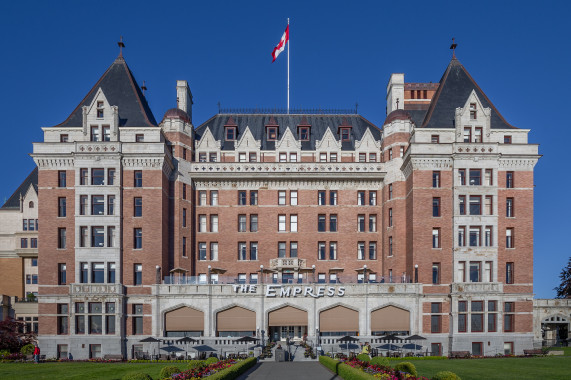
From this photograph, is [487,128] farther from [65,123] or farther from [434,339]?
[65,123]

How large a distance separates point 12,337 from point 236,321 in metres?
22.2

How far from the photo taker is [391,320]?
62.7 meters

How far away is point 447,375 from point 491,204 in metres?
Result: 37.6

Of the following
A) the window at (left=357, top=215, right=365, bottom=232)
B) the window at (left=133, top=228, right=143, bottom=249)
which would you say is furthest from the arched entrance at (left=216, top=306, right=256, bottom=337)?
the window at (left=357, top=215, right=365, bottom=232)

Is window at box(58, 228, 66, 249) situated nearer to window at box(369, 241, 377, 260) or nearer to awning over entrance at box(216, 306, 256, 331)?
awning over entrance at box(216, 306, 256, 331)

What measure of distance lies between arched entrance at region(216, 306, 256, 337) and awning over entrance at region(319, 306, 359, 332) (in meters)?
6.89

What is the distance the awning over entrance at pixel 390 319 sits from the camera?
Result: 62.5 meters

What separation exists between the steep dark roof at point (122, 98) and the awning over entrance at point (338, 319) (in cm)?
2619

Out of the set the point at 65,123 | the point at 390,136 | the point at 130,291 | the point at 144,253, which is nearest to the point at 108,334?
the point at 130,291

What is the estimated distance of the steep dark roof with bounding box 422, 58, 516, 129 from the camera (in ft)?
217

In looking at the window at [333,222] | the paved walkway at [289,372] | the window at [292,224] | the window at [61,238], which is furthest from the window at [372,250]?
the window at [61,238]

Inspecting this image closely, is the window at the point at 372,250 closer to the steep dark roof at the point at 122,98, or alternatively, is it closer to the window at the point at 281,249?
the window at the point at 281,249

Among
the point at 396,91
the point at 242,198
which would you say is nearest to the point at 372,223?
the point at 242,198

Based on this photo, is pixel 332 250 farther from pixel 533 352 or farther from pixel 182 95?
pixel 182 95
